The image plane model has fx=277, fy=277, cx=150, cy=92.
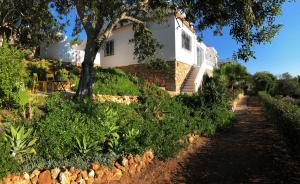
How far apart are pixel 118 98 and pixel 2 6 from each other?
8.71 metres

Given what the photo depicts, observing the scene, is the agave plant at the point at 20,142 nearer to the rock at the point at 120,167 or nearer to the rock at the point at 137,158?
the rock at the point at 120,167

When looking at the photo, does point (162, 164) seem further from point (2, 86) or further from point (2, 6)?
point (2, 6)

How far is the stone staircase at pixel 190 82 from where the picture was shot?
21781 millimetres

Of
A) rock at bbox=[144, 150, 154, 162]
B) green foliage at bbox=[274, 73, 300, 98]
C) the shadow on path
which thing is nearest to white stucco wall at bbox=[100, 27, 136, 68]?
the shadow on path

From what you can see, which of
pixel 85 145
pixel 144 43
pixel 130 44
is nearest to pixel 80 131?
pixel 85 145

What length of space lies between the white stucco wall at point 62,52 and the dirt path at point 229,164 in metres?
13.7

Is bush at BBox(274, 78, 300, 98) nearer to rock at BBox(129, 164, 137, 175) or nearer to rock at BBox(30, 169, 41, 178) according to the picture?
rock at BBox(129, 164, 137, 175)

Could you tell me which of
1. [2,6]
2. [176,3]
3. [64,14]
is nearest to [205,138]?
[176,3]

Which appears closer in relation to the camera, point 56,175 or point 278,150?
point 56,175

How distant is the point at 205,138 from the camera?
12172 mm

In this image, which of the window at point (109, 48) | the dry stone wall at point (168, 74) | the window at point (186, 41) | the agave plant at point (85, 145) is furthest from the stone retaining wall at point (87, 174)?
the window at point (109, 48)

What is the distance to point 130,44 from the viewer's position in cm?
2341

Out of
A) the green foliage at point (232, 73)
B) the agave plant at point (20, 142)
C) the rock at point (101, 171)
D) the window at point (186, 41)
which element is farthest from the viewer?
the green foliage at point (232, 73)

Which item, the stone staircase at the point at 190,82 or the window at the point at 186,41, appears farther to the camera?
the window at the point at 186,41
